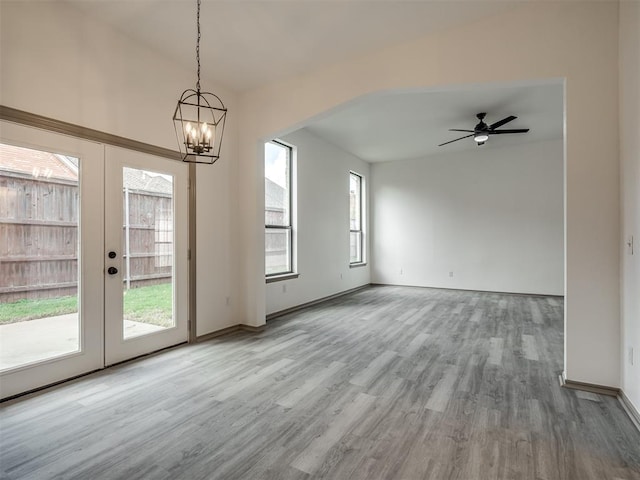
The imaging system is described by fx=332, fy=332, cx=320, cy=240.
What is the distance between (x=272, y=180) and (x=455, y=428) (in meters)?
4.32

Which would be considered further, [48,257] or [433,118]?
[433,118]

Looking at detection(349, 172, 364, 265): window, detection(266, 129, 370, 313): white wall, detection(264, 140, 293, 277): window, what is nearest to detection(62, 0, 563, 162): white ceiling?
detection(264, 140, 293, 277): window

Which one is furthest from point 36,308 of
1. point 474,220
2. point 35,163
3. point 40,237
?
point 474,220

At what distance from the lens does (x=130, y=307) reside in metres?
3.30

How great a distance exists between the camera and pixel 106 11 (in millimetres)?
2906

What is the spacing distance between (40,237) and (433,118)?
17.2 ft

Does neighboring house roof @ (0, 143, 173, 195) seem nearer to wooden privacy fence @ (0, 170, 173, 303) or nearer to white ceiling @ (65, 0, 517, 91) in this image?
wooden privacy fence @ (0, 170, 173, 303)

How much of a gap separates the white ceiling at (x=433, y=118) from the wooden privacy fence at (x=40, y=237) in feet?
8.81

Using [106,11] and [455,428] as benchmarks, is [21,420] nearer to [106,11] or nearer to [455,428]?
[455,428]

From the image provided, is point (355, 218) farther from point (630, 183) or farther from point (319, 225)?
point (630, 183)

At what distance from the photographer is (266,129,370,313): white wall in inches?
225

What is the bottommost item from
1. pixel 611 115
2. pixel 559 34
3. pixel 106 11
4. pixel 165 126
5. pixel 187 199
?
pixel 187 199

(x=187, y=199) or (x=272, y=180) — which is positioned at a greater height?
(x=272, y=180)

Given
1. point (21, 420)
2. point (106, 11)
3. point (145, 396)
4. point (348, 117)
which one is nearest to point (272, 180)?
point (348, 117)
